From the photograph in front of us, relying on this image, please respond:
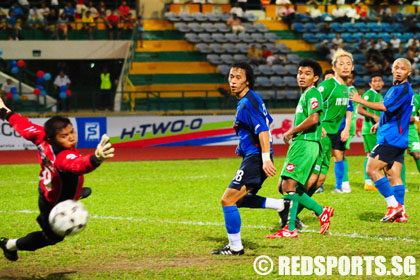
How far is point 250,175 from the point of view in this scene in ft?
23.0

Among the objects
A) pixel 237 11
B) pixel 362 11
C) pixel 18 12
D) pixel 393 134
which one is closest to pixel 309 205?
pixel 393 134

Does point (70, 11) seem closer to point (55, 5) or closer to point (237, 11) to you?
point (55, 5)

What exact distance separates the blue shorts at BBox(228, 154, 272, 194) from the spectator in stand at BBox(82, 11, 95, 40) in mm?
24048

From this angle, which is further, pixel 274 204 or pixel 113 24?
pixel 113 24

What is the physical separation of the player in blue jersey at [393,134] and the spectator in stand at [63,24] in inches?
898

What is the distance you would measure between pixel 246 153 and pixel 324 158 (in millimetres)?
1962

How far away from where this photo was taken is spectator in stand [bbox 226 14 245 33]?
1227 inches

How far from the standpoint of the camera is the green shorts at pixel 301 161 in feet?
26.1

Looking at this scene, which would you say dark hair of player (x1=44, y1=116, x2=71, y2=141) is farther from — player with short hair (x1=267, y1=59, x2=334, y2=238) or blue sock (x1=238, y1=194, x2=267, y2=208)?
player with short hair (x1=267, y1=59, x2=334, y2=238)

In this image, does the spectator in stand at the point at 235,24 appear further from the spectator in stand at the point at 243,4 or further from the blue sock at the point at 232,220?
the blue sock at the point at 232,220

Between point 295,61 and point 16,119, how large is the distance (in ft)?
81.7

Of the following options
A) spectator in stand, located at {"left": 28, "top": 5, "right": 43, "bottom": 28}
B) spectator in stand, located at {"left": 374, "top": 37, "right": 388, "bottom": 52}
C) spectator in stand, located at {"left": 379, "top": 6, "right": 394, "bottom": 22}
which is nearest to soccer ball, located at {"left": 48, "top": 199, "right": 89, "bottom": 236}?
spectator in stand, located at {"left": 28, "top": 5, "right": 43, "bottom": 28}

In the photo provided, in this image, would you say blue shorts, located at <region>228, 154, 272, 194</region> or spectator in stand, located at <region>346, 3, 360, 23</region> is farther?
spectator in stand, located at <region>346, 3, 360, 23</region>

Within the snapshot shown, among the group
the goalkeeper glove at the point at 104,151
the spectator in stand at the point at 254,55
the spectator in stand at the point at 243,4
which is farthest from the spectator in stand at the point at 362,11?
the goalkeeper glove at the point at 104,151
